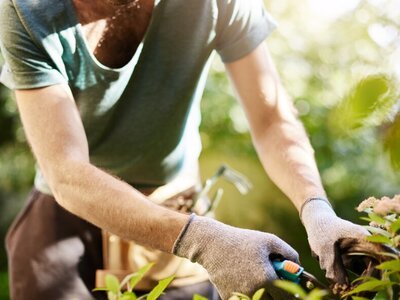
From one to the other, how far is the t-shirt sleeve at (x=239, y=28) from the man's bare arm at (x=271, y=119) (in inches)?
1.1

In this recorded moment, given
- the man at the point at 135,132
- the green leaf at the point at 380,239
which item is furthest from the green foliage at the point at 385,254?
the man at the point at 135,132

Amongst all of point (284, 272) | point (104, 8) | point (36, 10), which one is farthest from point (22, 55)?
point (284, 272)

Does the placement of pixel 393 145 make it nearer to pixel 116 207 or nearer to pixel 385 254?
pixel 385 254

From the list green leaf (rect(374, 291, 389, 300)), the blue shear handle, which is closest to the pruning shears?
the blue shear handle

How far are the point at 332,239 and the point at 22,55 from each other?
842mm

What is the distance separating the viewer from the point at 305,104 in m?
4.93

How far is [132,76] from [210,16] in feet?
0.84

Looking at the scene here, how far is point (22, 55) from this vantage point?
5.81ft

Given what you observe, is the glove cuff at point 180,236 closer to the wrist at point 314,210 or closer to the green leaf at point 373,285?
the wrist at point 314,210

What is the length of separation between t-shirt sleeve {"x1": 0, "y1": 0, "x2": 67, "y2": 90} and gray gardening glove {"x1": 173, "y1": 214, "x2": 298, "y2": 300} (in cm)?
55

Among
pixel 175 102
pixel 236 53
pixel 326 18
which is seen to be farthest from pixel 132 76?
pixel 326 18

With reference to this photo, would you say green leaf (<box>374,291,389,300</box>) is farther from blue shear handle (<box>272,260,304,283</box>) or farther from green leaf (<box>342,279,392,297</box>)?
blue shear handle (<box>272,260,304,283</box>)

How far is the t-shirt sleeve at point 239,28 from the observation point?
6.54ft

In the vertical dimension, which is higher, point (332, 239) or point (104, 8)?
point (104, 8)
